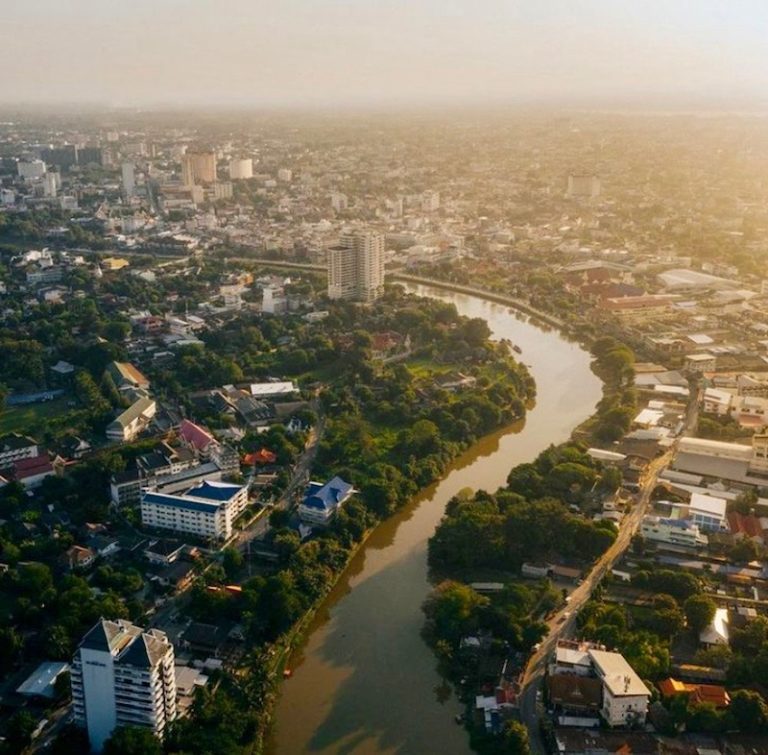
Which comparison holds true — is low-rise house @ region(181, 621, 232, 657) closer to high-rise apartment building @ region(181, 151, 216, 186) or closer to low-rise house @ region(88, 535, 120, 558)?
low-rise house @ region(88, 535, 120, 558)

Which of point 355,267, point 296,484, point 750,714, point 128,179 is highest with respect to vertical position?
point 128,179

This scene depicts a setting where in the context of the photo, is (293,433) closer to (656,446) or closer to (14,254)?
(656,446)

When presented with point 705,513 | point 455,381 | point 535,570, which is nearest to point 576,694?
point 535,570

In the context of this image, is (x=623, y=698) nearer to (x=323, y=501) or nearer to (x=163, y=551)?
(x=323, y=501)

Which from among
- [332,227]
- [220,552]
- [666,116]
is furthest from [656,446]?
[666,116]

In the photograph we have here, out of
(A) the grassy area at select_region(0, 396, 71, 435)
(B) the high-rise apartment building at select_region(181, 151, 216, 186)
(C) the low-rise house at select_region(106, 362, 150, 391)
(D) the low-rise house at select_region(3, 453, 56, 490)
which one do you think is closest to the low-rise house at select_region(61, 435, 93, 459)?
(D) the low-rise house at select_region(3, 453, 56, 490)

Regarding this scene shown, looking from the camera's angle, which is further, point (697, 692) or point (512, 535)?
point (512, 535)
